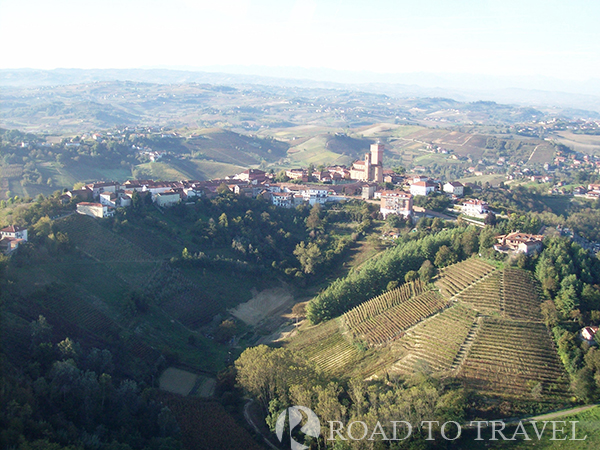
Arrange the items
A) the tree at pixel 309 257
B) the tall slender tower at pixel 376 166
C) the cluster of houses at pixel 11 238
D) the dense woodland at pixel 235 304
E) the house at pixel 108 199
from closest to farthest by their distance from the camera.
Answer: the dense woodland at pixel 235 304 → the cluster of houses at pixel 11 238 → the tree at pixel 309 257 → the house at pixel 108 199 → the tall slender tower at pixel 376 166

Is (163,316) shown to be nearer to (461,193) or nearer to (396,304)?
(396,304)

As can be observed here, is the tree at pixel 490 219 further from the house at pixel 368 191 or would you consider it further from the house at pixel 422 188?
the house at pixel 368 191

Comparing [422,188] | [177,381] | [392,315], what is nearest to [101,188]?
[177,381]

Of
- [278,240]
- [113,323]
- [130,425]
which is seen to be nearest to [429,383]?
[130,425]

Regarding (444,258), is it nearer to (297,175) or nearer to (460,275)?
(460,275)

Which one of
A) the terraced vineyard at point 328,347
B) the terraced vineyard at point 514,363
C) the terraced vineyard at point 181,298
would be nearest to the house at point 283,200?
the terraced vineyard at point 181,298

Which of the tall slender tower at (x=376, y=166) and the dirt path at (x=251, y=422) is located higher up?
the tall slender tower at (x=376, y=166)
